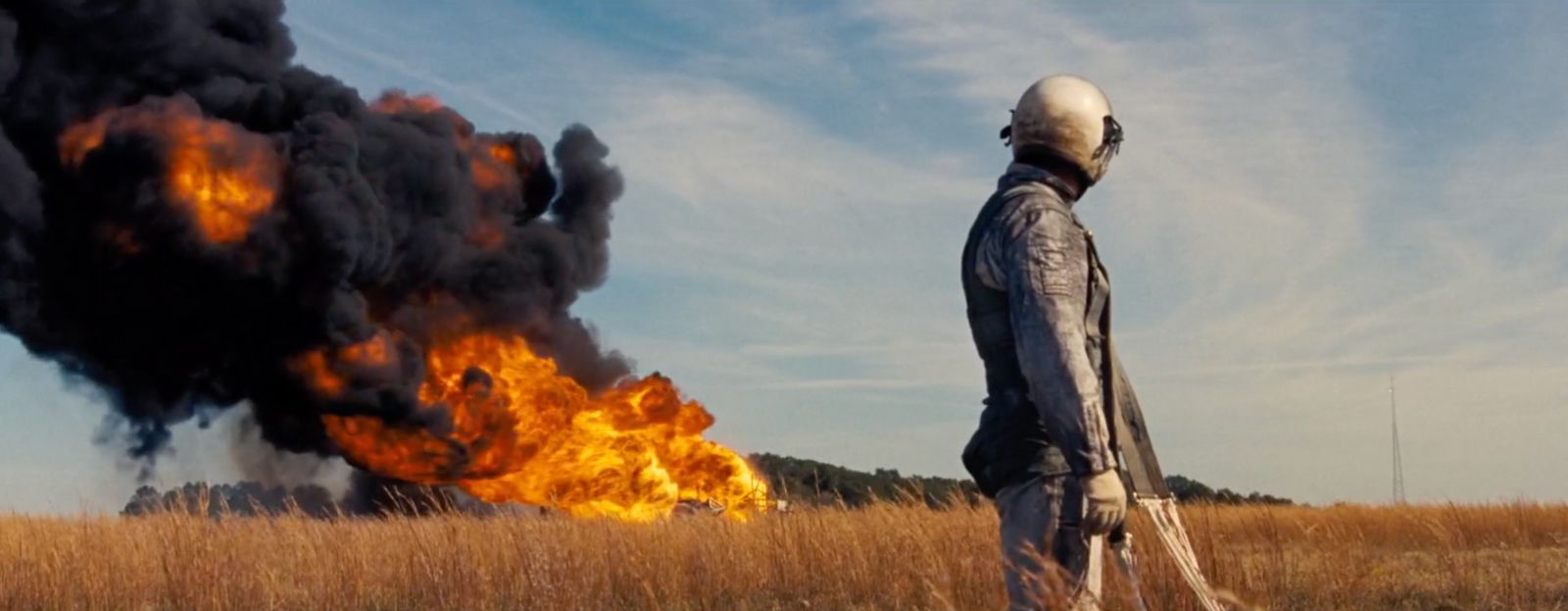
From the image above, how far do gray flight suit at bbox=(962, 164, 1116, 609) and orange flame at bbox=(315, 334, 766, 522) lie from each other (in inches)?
983

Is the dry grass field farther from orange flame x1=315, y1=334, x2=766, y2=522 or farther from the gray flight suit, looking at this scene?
orange flame x1=315, y1=334, x2=766, y2=522

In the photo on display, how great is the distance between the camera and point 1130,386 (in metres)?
5.35

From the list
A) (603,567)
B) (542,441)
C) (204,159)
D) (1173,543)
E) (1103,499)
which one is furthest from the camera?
(542,441)

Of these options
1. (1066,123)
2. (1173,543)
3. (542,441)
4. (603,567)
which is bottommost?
(1173,543)

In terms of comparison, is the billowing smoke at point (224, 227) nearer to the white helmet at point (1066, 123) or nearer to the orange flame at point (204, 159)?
the orange flame at point (204, 159)

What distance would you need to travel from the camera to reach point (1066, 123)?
5.26 metres

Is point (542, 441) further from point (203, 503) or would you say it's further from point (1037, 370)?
point (1037, 370)

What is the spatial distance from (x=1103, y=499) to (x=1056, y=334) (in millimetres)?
536

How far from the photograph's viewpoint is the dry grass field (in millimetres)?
12320

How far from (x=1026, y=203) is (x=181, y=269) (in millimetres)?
Answer: 26205

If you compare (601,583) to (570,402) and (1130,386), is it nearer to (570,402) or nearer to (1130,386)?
(1130,386)

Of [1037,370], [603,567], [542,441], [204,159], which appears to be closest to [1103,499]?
[1037,370]

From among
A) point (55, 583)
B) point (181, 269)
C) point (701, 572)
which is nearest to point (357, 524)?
point (55, 583)

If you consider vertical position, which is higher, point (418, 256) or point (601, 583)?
point (418, 256)
